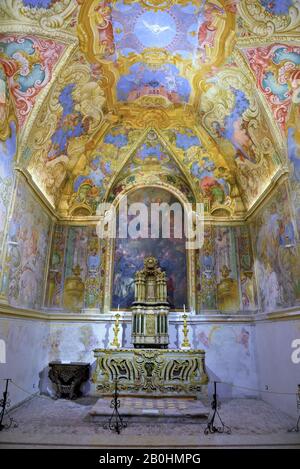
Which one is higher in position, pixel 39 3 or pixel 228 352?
pixel 39 3

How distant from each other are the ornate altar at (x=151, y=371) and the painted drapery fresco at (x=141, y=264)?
87.9 inches

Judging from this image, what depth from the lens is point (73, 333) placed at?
10.5 metres

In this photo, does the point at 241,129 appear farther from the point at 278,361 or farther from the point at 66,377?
the point at 66,377

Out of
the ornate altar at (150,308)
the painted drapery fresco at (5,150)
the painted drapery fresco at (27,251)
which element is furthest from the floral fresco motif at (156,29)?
the ornate altar at (150,308)

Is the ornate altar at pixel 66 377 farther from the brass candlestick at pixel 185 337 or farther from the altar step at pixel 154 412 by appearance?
the brass candlestick at pixel 185 337

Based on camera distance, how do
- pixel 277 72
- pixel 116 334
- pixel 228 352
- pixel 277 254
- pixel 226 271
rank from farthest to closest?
1. pixel 226 271
2. pixel 228 352
3. pixel 116 334
4. pixel 277 254
5. pixel 277 72

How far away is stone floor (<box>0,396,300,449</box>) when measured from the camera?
17.7ft

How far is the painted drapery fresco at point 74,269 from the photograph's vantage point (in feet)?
35.9

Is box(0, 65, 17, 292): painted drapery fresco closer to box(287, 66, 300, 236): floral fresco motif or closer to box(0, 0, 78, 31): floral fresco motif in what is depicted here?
box(0, 0, 78, 31): floral fresco motif

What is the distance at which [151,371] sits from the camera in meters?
8.70

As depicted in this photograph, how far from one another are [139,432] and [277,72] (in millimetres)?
9287

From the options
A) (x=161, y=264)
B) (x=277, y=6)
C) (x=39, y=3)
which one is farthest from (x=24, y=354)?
(x=277, y=6)

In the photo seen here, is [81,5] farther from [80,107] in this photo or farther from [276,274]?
[276,274]

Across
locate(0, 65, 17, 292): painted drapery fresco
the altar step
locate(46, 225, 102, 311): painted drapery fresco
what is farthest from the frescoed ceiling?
the altar step
